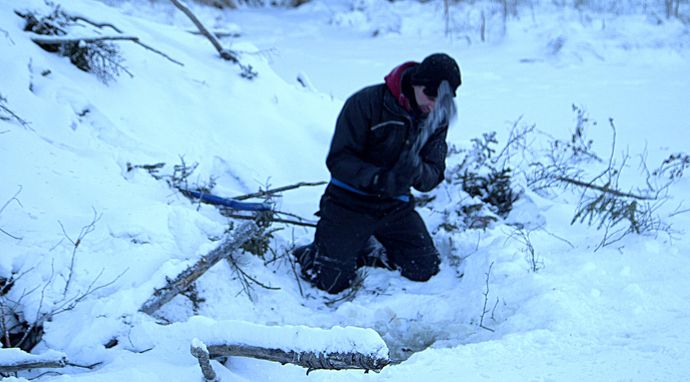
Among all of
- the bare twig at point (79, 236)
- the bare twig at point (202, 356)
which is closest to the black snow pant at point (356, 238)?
the bare twig at point (79, 236)

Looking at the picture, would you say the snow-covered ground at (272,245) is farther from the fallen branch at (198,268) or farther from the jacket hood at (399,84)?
the jacket hood at (399,84)

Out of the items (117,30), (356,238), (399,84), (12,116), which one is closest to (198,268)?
(356,238)

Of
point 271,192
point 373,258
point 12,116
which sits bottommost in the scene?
point 373,258

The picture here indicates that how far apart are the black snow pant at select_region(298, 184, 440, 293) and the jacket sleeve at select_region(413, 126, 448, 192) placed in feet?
0.79

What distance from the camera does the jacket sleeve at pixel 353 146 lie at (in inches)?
119

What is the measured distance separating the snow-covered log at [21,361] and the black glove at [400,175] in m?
1.79

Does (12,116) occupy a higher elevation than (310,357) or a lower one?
higher

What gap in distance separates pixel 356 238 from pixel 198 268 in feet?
3.37

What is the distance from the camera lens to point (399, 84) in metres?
2.96

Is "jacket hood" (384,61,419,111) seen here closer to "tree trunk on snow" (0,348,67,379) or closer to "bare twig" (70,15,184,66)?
"tree trunk on snow" (0,348,67,379)

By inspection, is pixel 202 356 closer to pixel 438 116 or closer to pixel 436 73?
pixel 436 73

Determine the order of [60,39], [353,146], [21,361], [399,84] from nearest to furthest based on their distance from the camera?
[21,361], [399,84], [353,146], [60,39]

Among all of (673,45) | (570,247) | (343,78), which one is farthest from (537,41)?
(570,247)

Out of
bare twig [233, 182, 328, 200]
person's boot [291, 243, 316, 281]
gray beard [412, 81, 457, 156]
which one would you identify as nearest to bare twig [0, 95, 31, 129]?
bare twig [233, 182, 328, 200]
